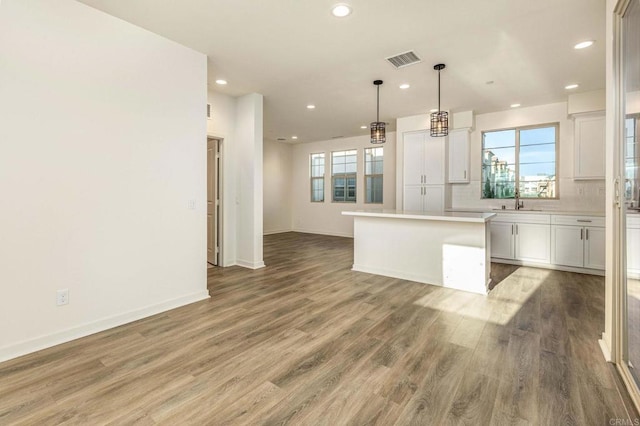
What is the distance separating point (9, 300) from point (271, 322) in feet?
6.49

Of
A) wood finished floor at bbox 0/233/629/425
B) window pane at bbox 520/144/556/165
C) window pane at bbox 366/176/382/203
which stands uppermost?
window pane at bbox 520/144/556/165

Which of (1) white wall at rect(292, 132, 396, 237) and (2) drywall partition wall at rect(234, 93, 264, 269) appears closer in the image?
(2) drywall partition wall at rect(234, 93, 264, 269)

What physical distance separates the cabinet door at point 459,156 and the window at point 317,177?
13.7 ft

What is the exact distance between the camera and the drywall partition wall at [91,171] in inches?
89.2

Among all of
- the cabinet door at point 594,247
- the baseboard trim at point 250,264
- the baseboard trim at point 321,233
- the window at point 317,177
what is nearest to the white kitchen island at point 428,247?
the baseboard trim at point 250,264

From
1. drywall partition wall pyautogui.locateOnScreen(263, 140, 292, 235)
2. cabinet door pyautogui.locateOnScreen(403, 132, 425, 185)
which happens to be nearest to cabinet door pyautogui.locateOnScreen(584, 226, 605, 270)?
cabinet door pyautogui.locateOnScreen(403, 132, 425, 185)

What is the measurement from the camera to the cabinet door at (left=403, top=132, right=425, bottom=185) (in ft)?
20.1

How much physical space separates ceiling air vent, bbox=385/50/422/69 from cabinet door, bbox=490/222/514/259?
129 inches

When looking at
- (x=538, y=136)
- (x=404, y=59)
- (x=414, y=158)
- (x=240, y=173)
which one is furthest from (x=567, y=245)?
(x=240, y=173)

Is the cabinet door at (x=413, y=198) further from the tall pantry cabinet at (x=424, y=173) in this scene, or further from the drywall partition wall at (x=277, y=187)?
the drywall partition wall at (x=277, y=187)

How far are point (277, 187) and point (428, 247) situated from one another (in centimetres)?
608

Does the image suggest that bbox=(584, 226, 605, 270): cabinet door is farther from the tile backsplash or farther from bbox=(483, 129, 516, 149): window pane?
bbox=(483, 129, 516, 149): window pane

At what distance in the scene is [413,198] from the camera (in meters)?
6.25

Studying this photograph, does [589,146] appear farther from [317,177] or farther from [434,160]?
[317,177]
